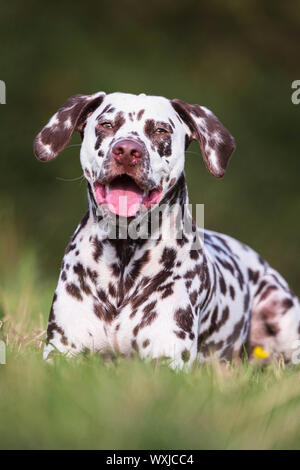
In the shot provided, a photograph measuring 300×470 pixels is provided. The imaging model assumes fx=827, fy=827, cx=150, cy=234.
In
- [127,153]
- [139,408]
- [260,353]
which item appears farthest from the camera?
[260,353]

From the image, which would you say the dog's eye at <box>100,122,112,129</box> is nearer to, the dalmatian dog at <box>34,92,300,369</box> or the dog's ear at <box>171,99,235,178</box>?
the dalmatian dog at <box>34,92,300,369</box>

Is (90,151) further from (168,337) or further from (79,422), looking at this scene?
(79,422)

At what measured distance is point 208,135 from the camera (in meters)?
5.05

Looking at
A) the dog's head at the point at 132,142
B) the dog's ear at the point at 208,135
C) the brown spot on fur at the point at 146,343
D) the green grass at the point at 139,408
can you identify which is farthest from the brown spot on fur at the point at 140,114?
the green grass at the point at 139,408

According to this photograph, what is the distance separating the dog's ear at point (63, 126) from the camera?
4969 millimetres

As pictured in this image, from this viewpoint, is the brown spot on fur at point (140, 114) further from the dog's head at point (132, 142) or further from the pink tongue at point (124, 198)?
the pink tongue at point (124, 198)

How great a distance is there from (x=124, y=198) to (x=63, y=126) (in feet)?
2.31

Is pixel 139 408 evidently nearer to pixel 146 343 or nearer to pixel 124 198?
pixel 146 343

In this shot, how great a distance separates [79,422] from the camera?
3.33m

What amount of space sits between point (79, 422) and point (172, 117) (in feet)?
7.24

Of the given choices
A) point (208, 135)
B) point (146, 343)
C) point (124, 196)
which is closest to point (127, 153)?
point (124, 196)

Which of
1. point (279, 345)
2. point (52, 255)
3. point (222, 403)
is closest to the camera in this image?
point (222, 403)

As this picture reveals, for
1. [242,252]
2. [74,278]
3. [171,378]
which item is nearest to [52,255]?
[242,252]

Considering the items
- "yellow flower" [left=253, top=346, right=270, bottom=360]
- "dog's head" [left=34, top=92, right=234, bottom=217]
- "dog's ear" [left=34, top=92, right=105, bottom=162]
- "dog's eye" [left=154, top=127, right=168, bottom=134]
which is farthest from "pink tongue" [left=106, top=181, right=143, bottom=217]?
"yellow flower" [left=253, top=346, right=270, bottom=360]
